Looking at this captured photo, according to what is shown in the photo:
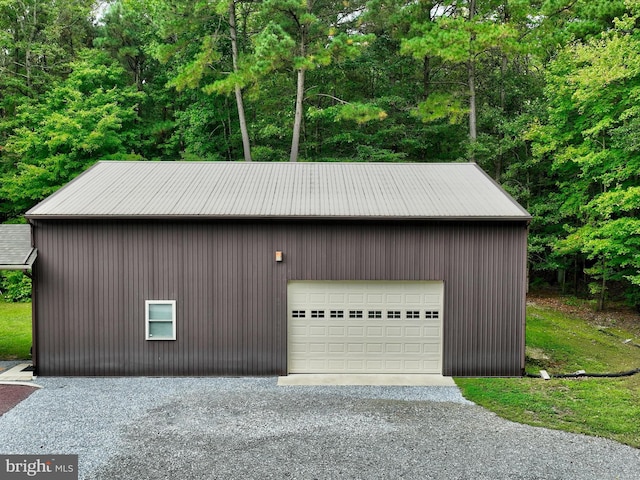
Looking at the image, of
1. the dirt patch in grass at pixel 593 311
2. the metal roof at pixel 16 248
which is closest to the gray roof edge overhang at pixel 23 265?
the metal roof at pixel 16 248

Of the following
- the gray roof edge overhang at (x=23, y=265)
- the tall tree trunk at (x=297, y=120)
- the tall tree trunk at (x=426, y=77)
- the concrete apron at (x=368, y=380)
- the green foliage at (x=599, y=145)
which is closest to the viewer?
the gray roof edge overhang at (x=23, y=265)

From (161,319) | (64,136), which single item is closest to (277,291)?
(161,319)

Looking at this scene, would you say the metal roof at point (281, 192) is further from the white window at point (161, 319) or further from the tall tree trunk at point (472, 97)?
the tall tree trunk at point (472, 97)

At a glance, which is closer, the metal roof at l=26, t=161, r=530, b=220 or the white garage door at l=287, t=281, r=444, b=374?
the metal roof at l=26, t=161, r=530, b=220

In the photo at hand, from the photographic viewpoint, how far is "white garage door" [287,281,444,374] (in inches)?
356

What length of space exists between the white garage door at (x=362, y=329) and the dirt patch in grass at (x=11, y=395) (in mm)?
4712

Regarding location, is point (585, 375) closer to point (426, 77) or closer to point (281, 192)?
point (281, 192)

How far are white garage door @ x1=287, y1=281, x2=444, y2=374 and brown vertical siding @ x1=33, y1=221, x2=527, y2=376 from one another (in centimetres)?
29

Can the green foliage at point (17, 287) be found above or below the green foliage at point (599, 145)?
below

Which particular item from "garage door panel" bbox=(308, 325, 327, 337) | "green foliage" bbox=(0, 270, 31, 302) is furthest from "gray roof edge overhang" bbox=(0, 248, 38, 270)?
"green foliage" bbox=(0, 270, 31, 302)

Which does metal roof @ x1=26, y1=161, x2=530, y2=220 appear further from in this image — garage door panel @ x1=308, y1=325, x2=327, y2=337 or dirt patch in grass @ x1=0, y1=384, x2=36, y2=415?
dirt patch in grass @ x1=0, y1=384, x2=36, y2=415

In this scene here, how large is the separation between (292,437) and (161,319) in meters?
4.04

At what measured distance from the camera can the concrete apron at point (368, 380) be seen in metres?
8.45

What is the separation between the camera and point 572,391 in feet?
26.0
